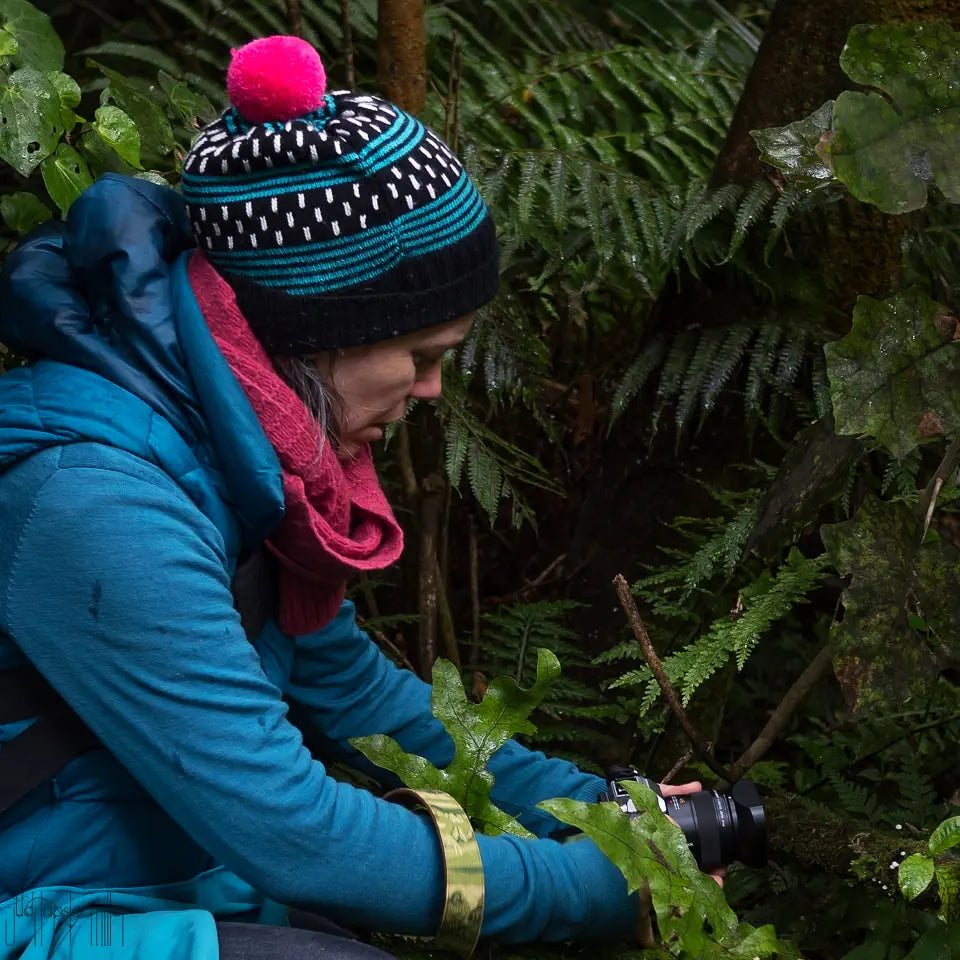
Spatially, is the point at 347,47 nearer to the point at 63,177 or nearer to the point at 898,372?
the point at 63,177

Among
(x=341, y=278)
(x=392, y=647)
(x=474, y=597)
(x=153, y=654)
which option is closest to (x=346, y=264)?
(x=341, y=278)

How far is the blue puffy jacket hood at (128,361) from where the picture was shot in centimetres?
154

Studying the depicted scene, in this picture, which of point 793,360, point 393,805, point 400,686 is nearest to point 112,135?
point 400,686

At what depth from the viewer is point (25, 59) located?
2.22 meters

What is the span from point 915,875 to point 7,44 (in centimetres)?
183

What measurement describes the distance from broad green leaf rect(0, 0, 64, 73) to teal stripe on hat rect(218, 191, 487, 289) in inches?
32.4

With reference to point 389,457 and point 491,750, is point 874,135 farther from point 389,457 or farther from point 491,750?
point 389,457

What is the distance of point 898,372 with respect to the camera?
6.11ft

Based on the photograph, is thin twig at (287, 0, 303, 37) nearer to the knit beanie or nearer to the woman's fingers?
the knit beanie

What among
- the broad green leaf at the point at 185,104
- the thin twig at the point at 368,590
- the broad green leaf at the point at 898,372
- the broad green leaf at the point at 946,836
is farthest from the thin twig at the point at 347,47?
the broad green leaf at the point at 946,836

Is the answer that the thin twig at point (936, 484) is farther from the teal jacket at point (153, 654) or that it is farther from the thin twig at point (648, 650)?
the teal jacket at point (153, 654)

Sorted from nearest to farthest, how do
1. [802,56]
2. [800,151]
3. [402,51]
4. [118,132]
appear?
1. [800,151]
2. [118,132]
3. [802,56]
4. [402,51]

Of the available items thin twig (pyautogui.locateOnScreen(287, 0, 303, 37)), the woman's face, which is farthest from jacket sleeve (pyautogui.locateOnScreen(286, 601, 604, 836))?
thin twig (pyautogui.locateOnScreen(287, 0, 303, 37))

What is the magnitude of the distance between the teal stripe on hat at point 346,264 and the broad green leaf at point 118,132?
56cm
